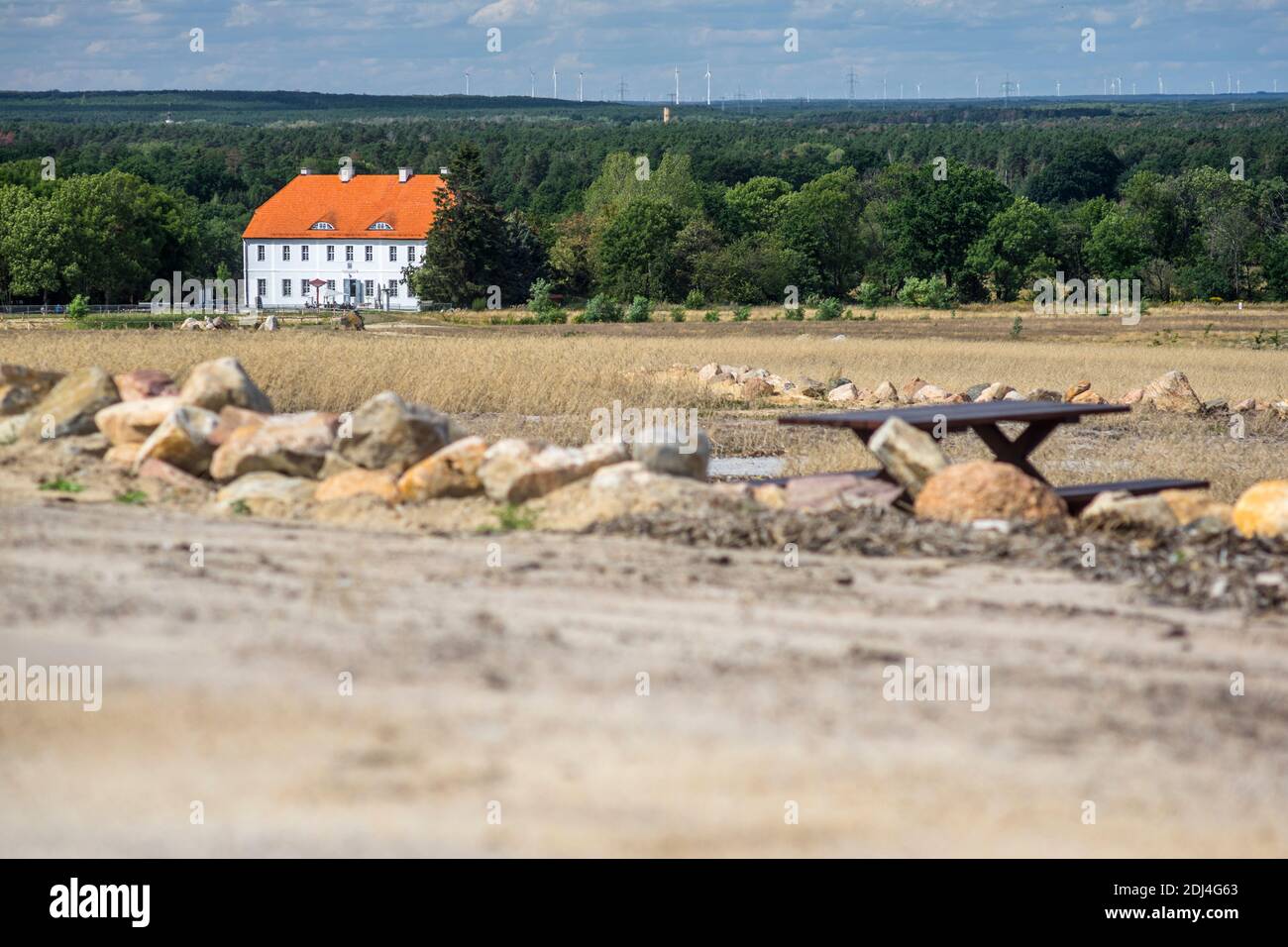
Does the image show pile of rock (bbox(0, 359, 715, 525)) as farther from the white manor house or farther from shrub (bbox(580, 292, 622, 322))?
the white manor house

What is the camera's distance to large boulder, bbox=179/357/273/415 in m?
13.0

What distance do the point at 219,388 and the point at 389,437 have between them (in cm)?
202

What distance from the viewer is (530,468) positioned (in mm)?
11289

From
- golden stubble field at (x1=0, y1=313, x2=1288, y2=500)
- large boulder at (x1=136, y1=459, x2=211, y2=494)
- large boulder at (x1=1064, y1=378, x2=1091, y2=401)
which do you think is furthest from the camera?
large boulder at (x1=1064, y1=378, x2=1091, y2=401)

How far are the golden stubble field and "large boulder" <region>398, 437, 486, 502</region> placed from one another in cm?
684


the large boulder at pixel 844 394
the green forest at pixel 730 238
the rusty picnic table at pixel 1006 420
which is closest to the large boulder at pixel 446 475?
the rusty picnic table at pixel 1006 420

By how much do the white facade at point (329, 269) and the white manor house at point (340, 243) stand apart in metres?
0.06

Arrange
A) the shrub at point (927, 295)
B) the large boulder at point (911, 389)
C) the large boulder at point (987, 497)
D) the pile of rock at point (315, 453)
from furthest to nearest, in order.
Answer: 1. the shrub at point (927, 295)
2. the large boulder at point (911, 389)
3. the pile of rock at point (315, 453)
4. the large boulder at point (987, 497)

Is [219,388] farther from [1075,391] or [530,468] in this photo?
[1075,391]

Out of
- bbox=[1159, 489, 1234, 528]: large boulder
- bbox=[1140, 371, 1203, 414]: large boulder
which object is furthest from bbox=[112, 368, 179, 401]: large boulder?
bbox=[1140, 371, 1203, 414]: large boulder

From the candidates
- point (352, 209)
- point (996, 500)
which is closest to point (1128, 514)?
Result: point (996, 500)

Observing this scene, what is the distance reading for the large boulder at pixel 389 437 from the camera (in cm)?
1186

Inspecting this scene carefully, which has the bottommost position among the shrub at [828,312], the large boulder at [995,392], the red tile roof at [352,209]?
the large boulder at [995,392]

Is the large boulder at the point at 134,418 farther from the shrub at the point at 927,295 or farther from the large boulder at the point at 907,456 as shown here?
the shrub at the point at 927,295
